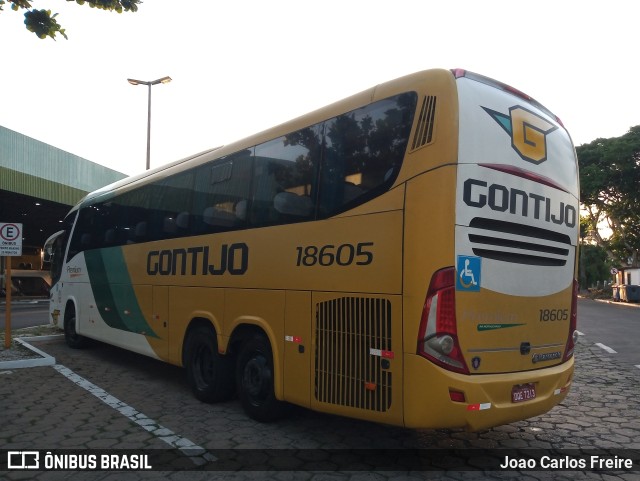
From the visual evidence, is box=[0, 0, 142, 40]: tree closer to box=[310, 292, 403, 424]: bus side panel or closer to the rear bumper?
box=[310, 292, 403, 424]: bus side panel

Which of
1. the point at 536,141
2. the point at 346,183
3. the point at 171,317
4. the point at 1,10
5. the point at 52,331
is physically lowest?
the point at 52,331

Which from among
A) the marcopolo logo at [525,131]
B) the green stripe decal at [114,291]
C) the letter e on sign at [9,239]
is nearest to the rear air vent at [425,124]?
the marcopolo logo at [525,131]

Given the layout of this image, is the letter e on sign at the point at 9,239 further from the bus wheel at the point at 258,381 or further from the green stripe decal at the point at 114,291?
the bus wheel at the point at 258,381

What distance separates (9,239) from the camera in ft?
36.4

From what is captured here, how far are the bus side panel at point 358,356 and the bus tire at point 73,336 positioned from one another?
817 cm

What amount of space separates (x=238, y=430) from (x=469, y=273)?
305cm

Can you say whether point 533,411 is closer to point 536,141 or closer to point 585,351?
point 536,141

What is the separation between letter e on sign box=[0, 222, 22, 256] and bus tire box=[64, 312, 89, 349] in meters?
1.85

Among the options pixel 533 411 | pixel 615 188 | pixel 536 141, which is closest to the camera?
pixel 533 411

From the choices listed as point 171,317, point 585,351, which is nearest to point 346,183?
point 171,317

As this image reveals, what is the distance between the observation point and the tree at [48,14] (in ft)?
21.0

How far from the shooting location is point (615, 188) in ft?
112

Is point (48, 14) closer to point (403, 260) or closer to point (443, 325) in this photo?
point (403, 260)

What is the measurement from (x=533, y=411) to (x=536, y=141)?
97.4 inches
